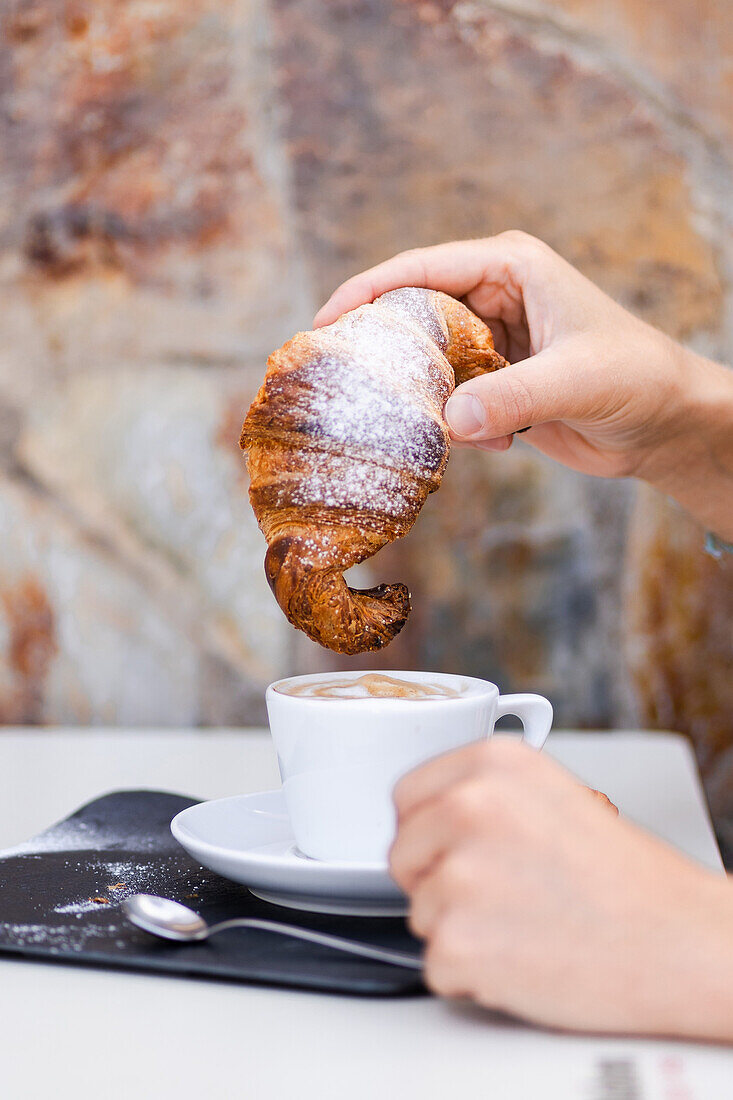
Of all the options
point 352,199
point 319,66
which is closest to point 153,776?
point 352,199

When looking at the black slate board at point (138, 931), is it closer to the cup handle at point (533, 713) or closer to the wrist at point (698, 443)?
the cup handle at point (533, 713)

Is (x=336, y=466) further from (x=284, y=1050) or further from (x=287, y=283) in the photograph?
(x=287, y=283)

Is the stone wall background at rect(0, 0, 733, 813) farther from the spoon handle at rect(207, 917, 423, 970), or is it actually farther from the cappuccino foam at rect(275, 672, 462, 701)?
the spoon handle at rect(207, 917, 423, 970)

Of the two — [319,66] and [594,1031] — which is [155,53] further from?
[594,1031]

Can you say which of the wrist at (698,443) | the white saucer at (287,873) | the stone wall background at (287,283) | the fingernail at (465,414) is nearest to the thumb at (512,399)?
the fingernail at (465,414)

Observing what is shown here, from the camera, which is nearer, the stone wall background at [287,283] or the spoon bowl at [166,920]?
the spoon bowl at [166,920]

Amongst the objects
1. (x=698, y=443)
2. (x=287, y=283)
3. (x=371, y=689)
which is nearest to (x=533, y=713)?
(x=371, y=689)
